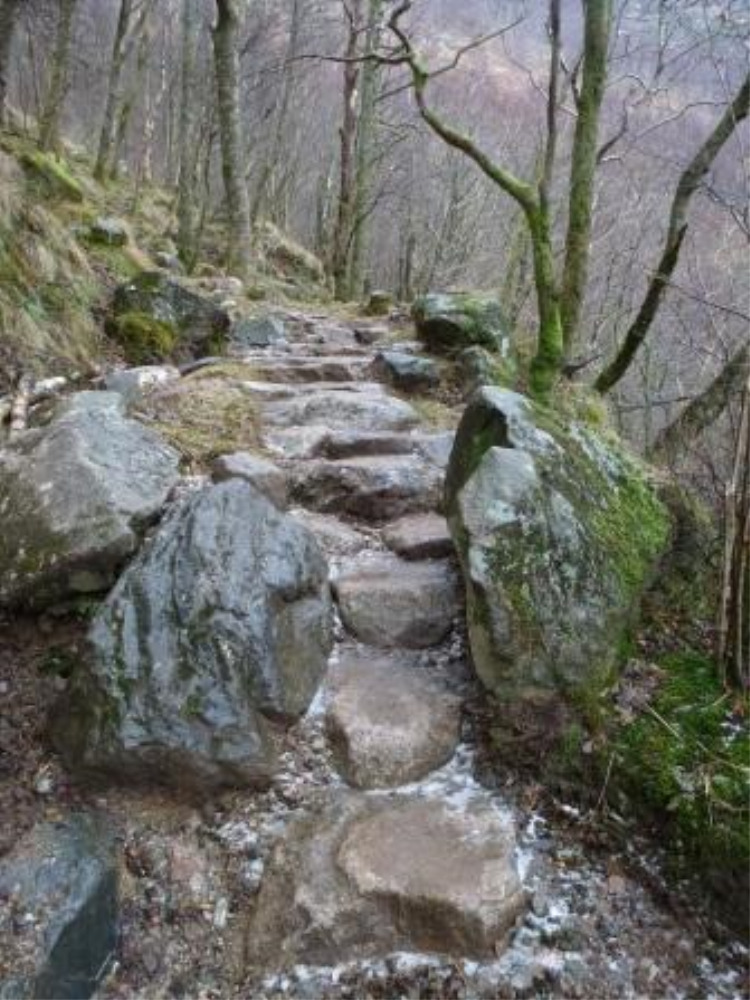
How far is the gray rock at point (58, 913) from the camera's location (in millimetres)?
1970

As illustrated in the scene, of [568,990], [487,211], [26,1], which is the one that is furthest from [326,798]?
[487,211]

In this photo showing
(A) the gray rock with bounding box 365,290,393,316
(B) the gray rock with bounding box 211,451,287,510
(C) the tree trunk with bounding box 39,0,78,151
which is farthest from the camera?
(C) the tree trunk with bounding box 39,0,78,151

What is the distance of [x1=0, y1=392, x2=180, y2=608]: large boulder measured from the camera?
2846 millimetres

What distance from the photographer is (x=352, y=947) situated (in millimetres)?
2105

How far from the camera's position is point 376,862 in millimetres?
2238

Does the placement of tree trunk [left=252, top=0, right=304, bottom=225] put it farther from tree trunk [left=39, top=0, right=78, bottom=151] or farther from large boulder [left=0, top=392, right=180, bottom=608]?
large boulder [left=0, top=392, right=180, bottom=608]

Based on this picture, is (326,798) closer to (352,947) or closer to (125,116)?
(352,947)

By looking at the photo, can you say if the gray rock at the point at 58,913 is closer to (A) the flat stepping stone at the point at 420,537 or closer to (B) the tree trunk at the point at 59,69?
(A) the flat stepping stone at the point at 420,537

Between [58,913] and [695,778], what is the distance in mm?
1897

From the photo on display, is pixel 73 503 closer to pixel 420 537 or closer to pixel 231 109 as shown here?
pixel 420 537

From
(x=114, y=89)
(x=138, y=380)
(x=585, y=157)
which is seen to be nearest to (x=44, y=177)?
(x=138, y=380)

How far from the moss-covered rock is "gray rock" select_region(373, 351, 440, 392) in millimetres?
Result: 3609

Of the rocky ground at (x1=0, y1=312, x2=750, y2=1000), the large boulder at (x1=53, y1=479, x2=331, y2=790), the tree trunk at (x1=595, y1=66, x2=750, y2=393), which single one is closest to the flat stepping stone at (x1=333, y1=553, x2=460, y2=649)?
the rocky ground at (x1=0, y1=312, x2=750, y2=1000)

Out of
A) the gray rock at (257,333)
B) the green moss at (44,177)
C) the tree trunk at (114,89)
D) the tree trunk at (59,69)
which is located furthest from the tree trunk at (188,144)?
the gray rock at (257,333)
